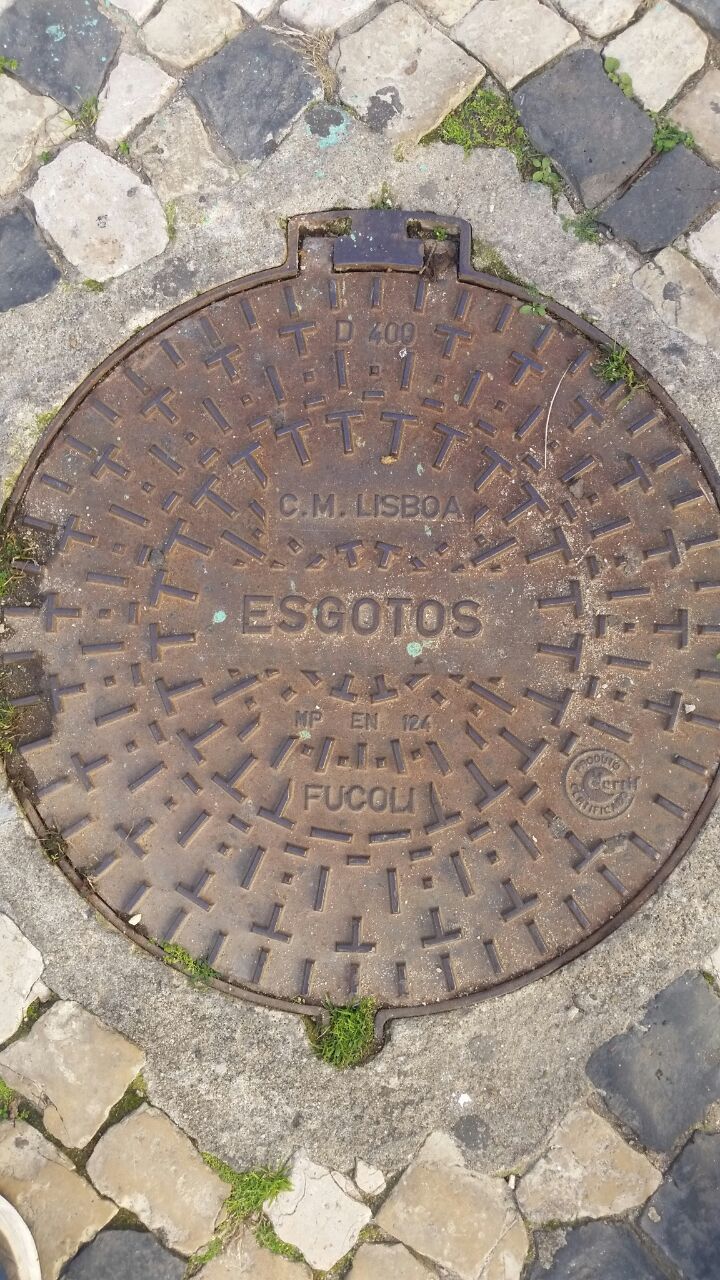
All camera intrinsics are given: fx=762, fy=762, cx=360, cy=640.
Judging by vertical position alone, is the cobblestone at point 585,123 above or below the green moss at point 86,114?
above

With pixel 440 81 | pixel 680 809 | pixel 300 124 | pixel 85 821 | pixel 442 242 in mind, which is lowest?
pixel 85 821

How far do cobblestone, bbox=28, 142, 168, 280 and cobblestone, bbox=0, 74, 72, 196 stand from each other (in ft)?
0.25

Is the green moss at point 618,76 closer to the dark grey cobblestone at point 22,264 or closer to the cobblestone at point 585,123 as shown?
the cobblestone at point 585,123

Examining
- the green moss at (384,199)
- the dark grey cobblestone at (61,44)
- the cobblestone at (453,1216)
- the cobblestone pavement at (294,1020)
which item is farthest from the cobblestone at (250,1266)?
the dark grey cobblestone at (61,44)

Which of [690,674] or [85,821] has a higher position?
[690,674]

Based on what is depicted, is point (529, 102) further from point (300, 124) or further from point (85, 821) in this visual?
point (85, 821)

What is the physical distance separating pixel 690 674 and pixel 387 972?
141cm

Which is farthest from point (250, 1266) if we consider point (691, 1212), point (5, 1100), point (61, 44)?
point (61, 44)

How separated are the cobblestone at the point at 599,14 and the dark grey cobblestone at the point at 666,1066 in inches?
129

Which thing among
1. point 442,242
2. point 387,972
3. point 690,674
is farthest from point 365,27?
point 387,972

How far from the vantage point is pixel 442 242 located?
265 centimetres

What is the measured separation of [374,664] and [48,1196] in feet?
6.76

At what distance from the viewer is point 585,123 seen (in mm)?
2650

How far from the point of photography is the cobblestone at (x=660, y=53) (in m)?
2.65
